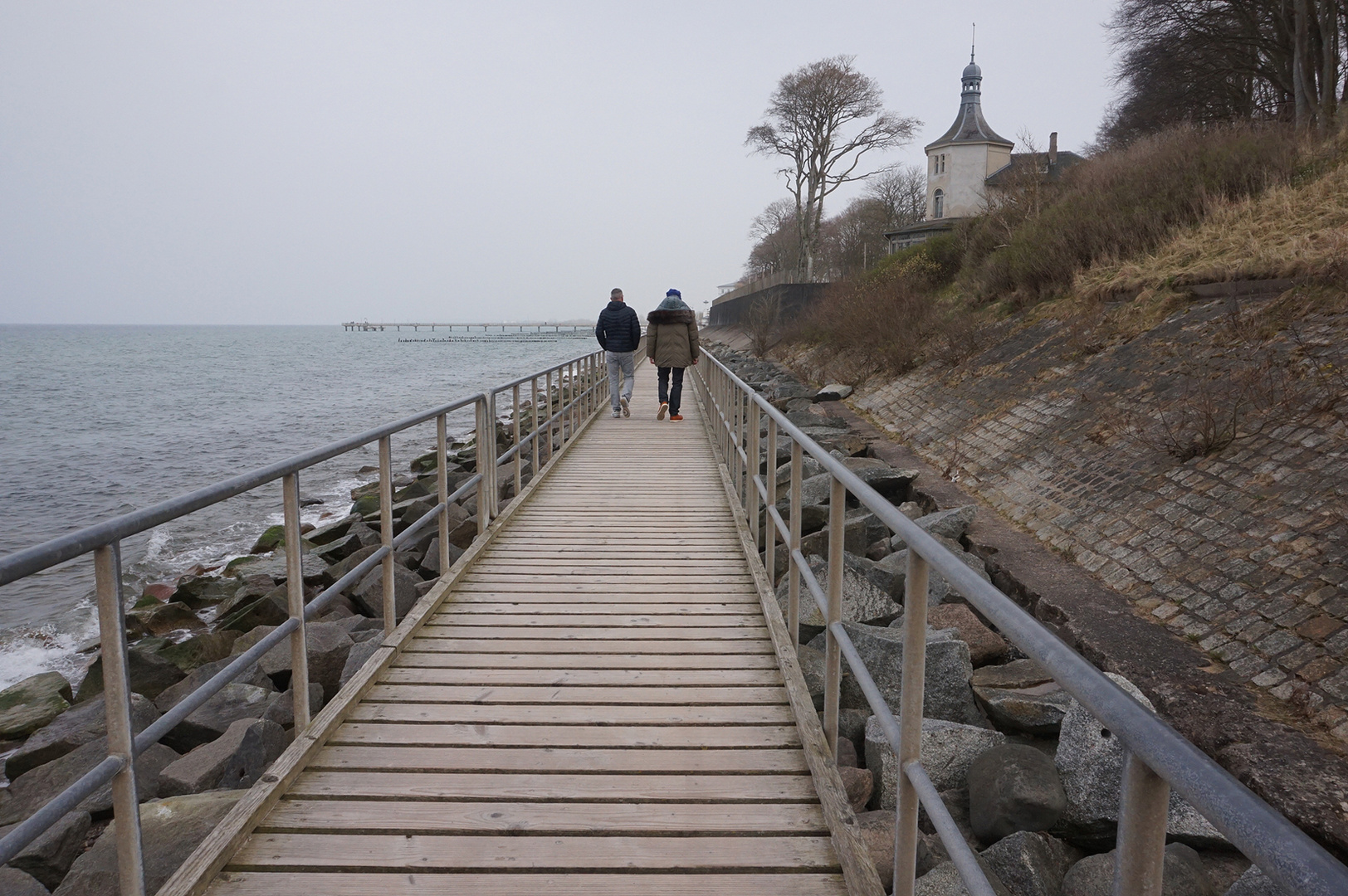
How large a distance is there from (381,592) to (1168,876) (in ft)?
17.2

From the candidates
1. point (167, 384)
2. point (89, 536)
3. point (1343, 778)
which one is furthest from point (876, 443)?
point (167, 384)

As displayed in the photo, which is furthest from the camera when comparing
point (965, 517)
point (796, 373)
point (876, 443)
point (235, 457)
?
point (796, 373)

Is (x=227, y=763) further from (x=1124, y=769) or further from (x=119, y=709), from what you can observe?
(x=1124, y=769)

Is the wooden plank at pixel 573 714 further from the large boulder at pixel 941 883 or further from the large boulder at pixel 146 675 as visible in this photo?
the large boulder at pixel 146 675

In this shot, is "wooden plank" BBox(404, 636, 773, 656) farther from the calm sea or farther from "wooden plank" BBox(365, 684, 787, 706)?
the calm sea

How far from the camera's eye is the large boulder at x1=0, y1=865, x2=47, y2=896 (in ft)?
11.1

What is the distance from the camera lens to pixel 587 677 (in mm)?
4043

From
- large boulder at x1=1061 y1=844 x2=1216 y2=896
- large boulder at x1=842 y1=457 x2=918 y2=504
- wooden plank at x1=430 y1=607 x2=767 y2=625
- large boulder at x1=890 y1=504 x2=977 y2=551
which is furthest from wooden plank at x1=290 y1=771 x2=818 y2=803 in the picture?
large boulder at x1=842 y1=457 x2=918 y2=504

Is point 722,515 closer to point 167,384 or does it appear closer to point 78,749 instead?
point 78,749

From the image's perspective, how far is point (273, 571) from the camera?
33.2 ft

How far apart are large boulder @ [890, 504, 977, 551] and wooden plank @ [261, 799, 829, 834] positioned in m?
4.13

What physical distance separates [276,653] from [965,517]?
17.1ft

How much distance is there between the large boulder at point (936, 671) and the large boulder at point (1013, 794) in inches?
23.1

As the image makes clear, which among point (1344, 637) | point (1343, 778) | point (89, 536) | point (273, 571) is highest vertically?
point (89, 536)
